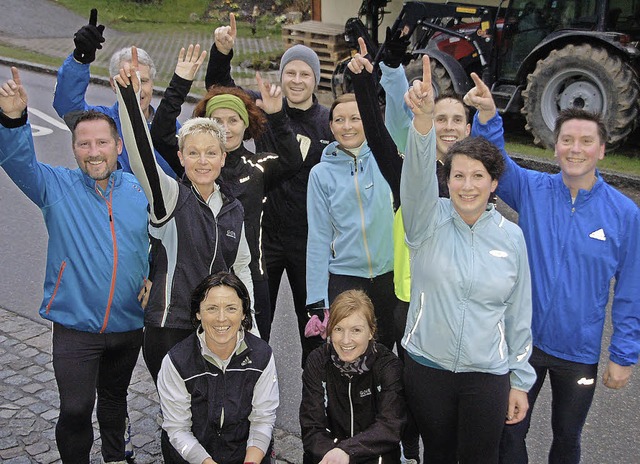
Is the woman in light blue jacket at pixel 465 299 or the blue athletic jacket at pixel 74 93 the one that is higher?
the blue athletic jacket at pixel 74 93

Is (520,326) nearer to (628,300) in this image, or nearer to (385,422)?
(628,300)

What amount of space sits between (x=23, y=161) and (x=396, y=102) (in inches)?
70.8

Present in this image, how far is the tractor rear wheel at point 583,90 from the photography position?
31.0ft

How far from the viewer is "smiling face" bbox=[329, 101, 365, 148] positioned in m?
3.82

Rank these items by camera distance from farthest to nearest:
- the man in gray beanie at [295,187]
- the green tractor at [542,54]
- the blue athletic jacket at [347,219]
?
the green tractor at [542,54]
the man in gray beanie at [295,187]
the blue athletic jacket at [347,219]

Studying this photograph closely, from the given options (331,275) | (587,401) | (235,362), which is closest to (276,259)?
(331,275)

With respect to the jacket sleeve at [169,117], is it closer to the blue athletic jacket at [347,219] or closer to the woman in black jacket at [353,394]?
the blue athletic jacket at [347,219]

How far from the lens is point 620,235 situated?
323 cm

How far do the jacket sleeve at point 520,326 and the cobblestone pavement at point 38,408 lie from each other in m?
1.59

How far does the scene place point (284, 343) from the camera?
18.5 feet

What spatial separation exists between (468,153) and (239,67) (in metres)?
14.8

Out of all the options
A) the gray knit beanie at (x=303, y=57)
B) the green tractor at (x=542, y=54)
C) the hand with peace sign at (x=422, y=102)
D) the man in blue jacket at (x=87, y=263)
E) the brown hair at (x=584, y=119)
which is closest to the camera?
the hand with peace sign at (x=422, y=102)

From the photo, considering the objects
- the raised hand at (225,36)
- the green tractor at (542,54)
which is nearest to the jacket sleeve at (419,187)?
the raised hand at (225,36)

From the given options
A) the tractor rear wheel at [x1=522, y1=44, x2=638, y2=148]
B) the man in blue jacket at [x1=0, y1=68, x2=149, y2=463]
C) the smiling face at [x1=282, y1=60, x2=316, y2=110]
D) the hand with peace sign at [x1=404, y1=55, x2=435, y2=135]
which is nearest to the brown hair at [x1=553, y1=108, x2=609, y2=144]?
the hand with peace sign at [x1=404, y1=55, x2=435, y2=135]
